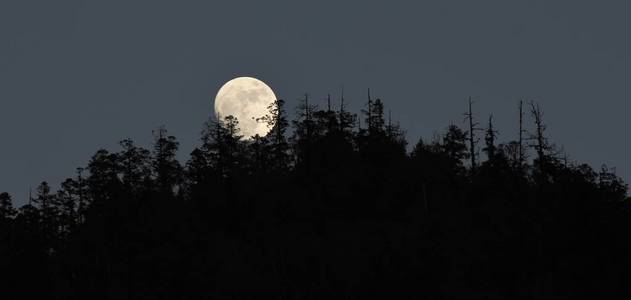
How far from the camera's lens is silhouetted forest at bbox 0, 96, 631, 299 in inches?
3135

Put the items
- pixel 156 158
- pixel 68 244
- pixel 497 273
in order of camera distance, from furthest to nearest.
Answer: pixel 156 158 → pixel 68 244 → pixel 497 273

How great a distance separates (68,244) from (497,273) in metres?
45.2

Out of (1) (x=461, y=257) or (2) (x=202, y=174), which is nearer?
(1) (x=461, y=257)

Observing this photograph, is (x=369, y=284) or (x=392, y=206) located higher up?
(x=392, y=206)

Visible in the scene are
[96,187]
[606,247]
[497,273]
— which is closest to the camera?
[606,247]

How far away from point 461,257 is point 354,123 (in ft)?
124

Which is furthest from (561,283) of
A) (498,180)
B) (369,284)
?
(498,180)

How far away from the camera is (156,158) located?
11694 cm

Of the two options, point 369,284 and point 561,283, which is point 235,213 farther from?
point 561,283

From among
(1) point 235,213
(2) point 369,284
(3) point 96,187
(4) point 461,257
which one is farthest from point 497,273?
(3) point 96,187

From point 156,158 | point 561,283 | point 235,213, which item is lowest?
point 561,283

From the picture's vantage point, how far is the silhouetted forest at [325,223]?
7962cm

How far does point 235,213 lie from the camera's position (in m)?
104

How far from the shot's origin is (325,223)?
4026 inches
